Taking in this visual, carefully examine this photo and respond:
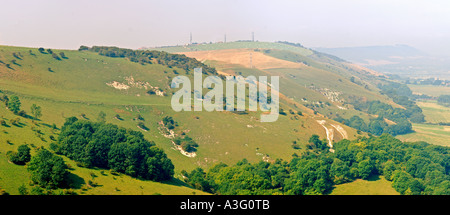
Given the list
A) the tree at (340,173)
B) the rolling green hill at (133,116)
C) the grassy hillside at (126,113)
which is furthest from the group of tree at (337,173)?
the grassy hillside at (126,113)

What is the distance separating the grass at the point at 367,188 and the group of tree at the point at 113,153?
39723 millimetres

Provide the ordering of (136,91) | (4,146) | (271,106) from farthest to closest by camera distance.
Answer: (271,106) → (136,91) → (4,146)

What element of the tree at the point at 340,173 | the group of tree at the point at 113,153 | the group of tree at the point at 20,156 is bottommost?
the tree at the point at 340,173

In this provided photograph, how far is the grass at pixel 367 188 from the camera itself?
3127 inches

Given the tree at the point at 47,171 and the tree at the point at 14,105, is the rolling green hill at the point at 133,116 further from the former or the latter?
the tree at the point at 47,171

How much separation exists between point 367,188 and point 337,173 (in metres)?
7.42

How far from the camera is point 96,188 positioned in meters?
59.6

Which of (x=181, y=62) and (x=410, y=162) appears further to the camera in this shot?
(x=181, y=62)

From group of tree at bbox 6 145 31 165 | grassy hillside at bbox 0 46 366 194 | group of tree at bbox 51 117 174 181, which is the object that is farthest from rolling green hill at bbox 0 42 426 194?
group of tree at bbox 6 145 31 165

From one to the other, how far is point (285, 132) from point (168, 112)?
43699 millimetres

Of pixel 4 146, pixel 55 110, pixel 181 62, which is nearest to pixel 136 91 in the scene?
pixel 55 110

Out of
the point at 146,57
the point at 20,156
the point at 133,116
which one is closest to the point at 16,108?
the point at 20,156
